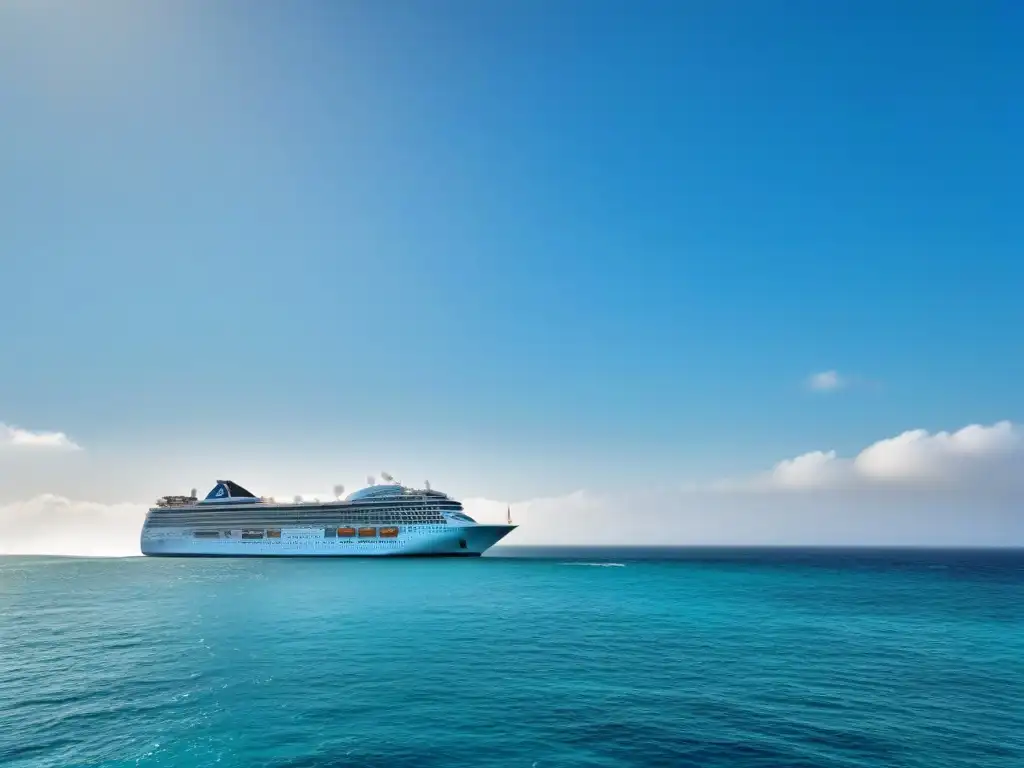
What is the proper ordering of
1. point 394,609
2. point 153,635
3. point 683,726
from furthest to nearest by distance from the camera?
point 394,609 → point 153,635 → point 683,726

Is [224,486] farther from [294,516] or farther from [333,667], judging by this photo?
[333,667]

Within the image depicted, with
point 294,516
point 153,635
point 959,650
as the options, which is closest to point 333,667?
point 153,635

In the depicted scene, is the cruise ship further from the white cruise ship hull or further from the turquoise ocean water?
the turquoise ocean water

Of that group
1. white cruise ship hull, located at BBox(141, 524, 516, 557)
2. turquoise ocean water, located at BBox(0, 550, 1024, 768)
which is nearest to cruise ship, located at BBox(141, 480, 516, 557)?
white cruise ship hull, located at BBox(141, 524, 516, 557)

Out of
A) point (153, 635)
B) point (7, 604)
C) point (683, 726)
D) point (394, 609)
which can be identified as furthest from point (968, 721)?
point (7, 604)

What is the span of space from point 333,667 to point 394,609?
1129 inches

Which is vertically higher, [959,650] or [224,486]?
[224,486]

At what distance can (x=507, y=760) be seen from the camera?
23766mm

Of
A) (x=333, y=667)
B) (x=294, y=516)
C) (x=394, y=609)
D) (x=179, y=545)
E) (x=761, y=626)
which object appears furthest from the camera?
(x=179, y=545)

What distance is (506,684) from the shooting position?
3562 cm

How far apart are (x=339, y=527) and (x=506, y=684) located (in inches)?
5297

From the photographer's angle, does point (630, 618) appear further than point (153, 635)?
Yes

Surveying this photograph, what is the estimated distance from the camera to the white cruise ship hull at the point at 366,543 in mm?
152500

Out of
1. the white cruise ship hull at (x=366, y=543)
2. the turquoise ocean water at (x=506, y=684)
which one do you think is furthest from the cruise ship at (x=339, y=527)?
the turquoise ocean water at (x=506, y=684)
